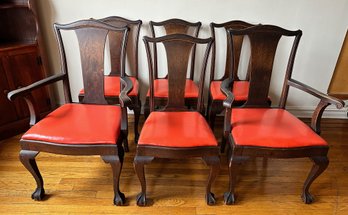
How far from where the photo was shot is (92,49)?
155cm

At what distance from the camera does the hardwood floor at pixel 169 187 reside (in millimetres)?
1466

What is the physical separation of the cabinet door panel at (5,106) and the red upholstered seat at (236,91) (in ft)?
5.47

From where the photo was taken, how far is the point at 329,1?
197cm

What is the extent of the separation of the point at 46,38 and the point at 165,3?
3.65 feet

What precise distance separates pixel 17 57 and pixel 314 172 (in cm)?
230

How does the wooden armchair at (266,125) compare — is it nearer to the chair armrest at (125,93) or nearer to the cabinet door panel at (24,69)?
the chair armrest at (125,93)

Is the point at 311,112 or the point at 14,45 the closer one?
the point at 14,45

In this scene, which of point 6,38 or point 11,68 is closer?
point 11,68

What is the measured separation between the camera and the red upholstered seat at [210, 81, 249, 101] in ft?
5.87

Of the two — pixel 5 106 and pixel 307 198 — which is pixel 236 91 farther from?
pixel 5 106

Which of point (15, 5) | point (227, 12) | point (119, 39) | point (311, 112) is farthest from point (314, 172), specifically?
point (15, 5)

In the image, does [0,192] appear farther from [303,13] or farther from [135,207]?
[303,13]

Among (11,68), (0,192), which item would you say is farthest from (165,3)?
(0,192)

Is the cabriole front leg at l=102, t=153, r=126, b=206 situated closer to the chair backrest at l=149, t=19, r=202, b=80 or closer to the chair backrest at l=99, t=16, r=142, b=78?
the chair backrest at l=99, t=16, r=142, b=78
